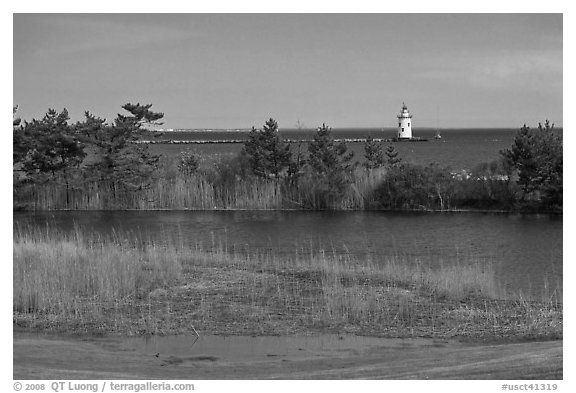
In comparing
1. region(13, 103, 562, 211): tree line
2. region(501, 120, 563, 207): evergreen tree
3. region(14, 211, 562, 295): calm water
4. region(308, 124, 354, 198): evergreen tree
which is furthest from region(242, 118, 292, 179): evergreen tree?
region(501, 120, 563, 207): evergreen tree

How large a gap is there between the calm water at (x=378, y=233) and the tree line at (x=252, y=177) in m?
1.50

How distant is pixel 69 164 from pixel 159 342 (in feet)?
84.8

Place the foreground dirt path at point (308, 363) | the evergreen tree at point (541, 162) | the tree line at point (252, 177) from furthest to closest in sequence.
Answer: the tree line at point (252, 177), the evergreen tree at point (541, 162), the foreground dirt path at point (308, 363)

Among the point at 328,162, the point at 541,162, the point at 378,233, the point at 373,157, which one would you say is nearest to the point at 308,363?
the point at 378,233

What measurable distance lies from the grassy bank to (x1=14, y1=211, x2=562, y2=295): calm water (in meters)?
2.43

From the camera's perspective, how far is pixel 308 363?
10.7 m

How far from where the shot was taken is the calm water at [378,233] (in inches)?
828

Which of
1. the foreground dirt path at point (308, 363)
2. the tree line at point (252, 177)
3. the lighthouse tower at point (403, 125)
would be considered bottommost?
the foreground dirt path at point (308, 363)

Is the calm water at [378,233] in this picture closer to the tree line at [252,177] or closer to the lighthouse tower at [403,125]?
the tree line at [252,177]

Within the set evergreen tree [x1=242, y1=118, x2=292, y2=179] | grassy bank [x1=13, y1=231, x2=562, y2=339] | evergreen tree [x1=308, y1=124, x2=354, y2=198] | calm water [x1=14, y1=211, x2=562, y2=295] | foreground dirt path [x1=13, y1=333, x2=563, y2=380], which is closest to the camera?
foreground dirt path [x1=13, y1=333, x2=563, y2=380]

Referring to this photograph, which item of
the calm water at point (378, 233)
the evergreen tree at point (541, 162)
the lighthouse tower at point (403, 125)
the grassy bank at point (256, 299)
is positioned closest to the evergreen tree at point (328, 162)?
the calm water at point (378, 233)

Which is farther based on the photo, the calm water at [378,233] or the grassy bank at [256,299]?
the calm water at [378,233]

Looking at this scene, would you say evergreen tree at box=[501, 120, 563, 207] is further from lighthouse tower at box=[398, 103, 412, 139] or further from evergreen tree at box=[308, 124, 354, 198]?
lighthouse tower at box=[398, 103, 412, 139]

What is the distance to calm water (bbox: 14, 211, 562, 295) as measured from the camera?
2103cm
